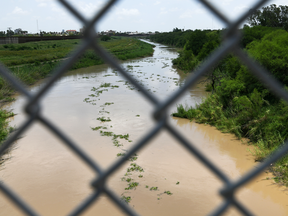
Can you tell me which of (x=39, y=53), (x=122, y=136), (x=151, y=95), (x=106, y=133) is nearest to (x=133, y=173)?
(x=122, y=136)

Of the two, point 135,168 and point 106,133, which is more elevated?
point 106,133

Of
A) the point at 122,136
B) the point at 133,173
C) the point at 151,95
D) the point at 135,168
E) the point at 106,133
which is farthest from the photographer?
the point at 106,133

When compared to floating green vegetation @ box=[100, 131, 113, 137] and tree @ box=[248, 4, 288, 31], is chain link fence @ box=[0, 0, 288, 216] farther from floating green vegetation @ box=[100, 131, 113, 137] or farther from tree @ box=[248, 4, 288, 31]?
tree @ box=[248, 4, 288, 31]

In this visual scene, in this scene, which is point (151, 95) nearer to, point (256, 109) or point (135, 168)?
point (135, 168)

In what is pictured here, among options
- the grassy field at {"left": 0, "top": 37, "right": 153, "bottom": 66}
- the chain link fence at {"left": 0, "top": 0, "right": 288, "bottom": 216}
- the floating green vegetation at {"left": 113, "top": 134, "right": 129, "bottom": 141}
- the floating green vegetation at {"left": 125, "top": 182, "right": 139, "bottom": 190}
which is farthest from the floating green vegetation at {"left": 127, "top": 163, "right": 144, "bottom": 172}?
the grassy field at {"left": 0, "top": 37, "right": 153, "bottom": 66}

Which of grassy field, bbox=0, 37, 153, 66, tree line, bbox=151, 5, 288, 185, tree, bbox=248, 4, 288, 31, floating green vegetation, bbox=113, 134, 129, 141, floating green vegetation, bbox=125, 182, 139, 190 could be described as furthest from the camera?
tree, bbox=248, 4, 288, 31

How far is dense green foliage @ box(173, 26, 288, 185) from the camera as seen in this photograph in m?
5.87

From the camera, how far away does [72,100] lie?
11.5 m

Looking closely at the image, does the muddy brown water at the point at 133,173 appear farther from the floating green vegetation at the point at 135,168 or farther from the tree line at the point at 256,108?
the tree line at the point at 256,108

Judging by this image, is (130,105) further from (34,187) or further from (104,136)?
(34,187)

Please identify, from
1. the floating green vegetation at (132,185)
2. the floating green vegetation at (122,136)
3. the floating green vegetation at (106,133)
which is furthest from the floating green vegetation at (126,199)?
the floating green vegetation at (106,133)

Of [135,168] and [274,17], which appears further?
[274,17]

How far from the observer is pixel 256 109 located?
22.0ft

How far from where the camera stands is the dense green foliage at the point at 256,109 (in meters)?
5.87
